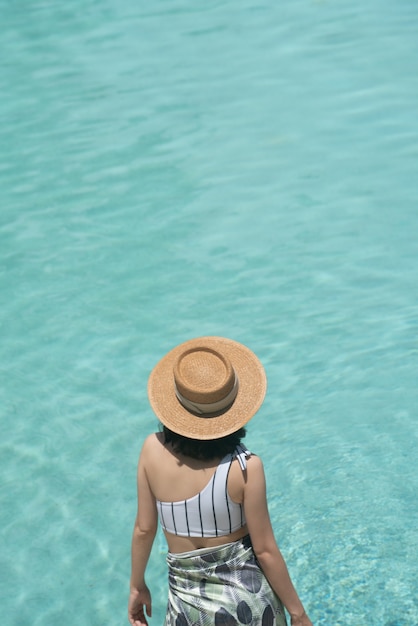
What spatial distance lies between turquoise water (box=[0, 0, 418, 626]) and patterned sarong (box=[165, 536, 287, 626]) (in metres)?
1.03

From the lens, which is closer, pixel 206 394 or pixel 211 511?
pixel 206 394

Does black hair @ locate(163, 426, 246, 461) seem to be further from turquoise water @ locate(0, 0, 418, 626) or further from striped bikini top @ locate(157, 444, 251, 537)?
turquoise water @ locate(0, 0, 418, 626)

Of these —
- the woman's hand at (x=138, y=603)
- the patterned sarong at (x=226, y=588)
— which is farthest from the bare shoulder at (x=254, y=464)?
the woman's hand at (x=138, y=603)

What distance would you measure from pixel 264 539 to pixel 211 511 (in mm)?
184

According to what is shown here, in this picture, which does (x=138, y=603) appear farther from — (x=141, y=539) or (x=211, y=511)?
(x=211, y=511)

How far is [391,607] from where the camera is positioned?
369 centimetres

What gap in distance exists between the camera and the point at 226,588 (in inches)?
108

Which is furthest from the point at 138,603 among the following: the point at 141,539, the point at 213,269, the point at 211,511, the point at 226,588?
the point at 213,269

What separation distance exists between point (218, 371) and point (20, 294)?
12.5ft

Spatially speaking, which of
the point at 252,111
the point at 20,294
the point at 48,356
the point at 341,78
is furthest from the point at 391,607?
the point at 341,78

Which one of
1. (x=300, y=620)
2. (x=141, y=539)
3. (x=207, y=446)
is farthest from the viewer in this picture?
(x=141, y=539)

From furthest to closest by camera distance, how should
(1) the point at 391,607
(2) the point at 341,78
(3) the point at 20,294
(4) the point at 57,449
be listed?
(2) the point at 341,78, (3) the point at 20,294, (4) the point at 57,449, (1) the point at 391,607

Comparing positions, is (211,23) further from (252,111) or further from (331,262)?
(331,262)

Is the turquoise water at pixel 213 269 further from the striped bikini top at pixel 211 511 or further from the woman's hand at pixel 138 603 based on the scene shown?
the striped bikini top at pixel 211 511
